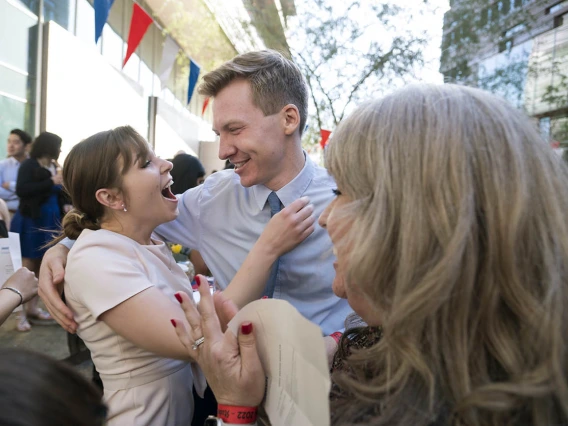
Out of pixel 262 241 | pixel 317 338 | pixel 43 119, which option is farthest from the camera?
pixel 43 119

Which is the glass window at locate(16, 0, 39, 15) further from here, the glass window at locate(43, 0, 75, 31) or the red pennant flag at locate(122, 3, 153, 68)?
the red pennant flag at locate(122, 3, 153, 68)

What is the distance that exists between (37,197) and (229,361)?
4344mm

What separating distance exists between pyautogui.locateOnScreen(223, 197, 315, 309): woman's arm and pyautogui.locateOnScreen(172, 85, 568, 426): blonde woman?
2.35ft

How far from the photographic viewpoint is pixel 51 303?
156cm

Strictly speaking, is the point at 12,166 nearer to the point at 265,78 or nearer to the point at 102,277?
the point at 265,78

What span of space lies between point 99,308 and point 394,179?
2.99ft

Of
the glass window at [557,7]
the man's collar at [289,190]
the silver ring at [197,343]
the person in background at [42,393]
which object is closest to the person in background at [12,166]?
the man's collar at [289,190]

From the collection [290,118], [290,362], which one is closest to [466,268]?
[290,362]

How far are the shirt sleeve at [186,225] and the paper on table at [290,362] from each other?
1.10 metres

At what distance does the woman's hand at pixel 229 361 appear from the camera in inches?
41.8

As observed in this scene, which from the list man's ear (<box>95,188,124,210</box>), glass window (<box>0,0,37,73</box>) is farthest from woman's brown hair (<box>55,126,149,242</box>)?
glass window (<box>0,0,37,73</box>)

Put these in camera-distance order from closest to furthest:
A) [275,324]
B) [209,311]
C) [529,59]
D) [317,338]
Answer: [317,338]
[275,324]
[209,311]
[529,59]

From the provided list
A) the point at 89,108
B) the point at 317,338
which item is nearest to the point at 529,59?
the point at 89,108

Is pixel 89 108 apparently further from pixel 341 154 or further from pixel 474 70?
pixel 341 154
